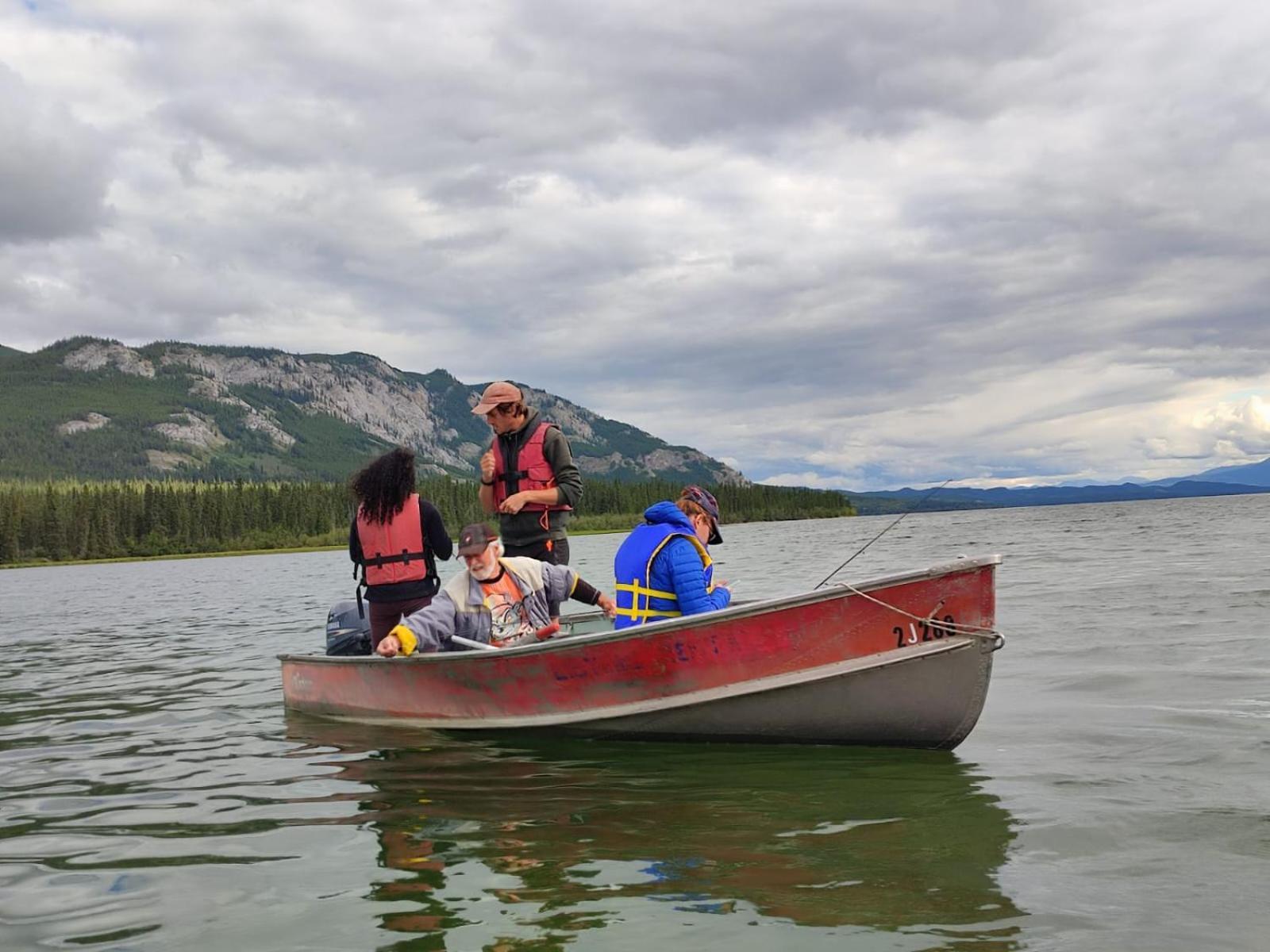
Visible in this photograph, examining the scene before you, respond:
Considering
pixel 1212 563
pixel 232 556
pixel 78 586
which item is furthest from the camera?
pixel 232 556

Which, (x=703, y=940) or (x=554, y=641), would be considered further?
(x=554, y=641)

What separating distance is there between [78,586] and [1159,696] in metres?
50.4

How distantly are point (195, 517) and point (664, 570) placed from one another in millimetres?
117579

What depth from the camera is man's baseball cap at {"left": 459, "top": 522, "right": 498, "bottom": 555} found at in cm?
865

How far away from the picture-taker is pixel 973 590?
7.26 m

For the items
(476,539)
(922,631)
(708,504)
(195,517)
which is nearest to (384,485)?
(476,539)

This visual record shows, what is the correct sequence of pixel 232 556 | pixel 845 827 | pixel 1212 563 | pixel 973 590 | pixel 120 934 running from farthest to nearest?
pixel 232 556 < pixel 1212 563 < pixel 973 590 < pixel 845 827 < pixel 120 934

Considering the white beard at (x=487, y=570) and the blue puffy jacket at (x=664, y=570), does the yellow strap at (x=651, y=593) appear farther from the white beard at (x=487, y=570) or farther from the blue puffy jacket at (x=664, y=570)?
the white beard at (x=487, y=570)

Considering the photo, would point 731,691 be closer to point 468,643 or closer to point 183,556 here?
point 468,643

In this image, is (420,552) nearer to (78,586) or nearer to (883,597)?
(883,597)

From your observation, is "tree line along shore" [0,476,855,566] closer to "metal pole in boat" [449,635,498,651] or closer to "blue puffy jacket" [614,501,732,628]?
"metal pole in boat" [449,635,498,651]

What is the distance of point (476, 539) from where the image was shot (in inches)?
342

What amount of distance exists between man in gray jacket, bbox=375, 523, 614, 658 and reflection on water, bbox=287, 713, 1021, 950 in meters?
1.03

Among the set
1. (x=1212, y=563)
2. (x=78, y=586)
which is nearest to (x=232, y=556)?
(x=78, y=586)
